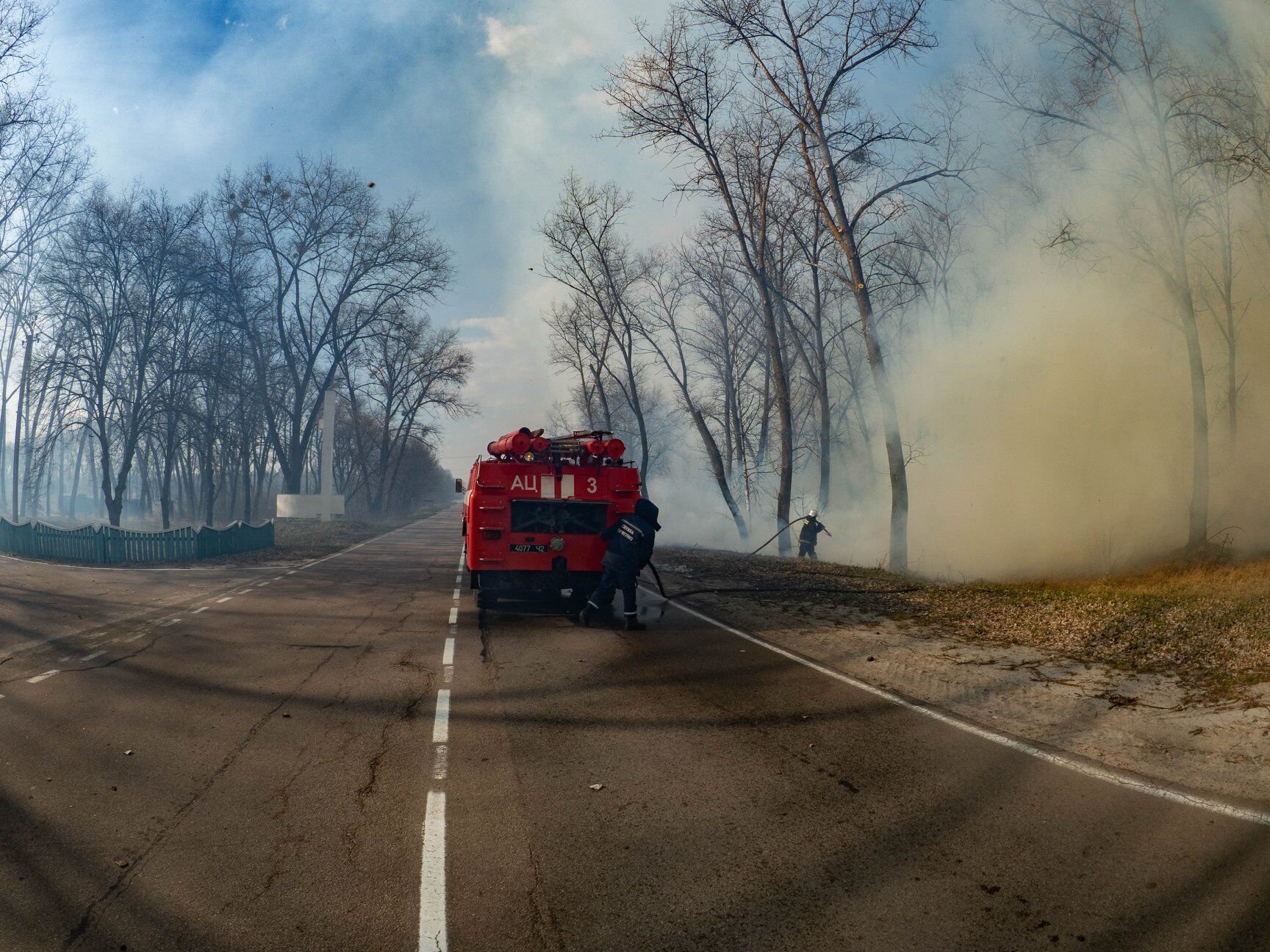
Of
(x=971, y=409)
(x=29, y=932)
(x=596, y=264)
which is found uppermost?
(x=596, y=264)

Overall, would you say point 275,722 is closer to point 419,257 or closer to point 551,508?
point 551,508

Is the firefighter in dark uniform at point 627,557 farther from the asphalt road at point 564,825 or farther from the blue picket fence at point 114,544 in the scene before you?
the blue picket fence at point 114,544

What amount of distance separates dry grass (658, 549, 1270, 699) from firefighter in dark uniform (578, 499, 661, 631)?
327cm

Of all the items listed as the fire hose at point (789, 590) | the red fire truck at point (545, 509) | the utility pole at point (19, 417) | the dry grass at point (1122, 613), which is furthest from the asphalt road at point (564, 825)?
the utility pole at point (19, 417)

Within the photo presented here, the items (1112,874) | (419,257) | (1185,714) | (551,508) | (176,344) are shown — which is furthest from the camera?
(419,257)

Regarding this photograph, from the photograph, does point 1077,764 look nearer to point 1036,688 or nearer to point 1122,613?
point 1036,688

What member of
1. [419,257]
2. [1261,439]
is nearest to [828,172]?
[1261,439]

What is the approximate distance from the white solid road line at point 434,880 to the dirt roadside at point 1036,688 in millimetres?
4037

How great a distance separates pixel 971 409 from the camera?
24.5 m

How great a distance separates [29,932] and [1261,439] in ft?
73.0

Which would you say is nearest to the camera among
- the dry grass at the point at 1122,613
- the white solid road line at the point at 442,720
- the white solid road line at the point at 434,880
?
the white solid road line at the point at 434,880

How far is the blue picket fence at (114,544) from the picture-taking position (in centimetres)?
1973

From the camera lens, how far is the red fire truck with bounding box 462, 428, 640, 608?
11.0m

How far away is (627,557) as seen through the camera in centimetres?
1052
